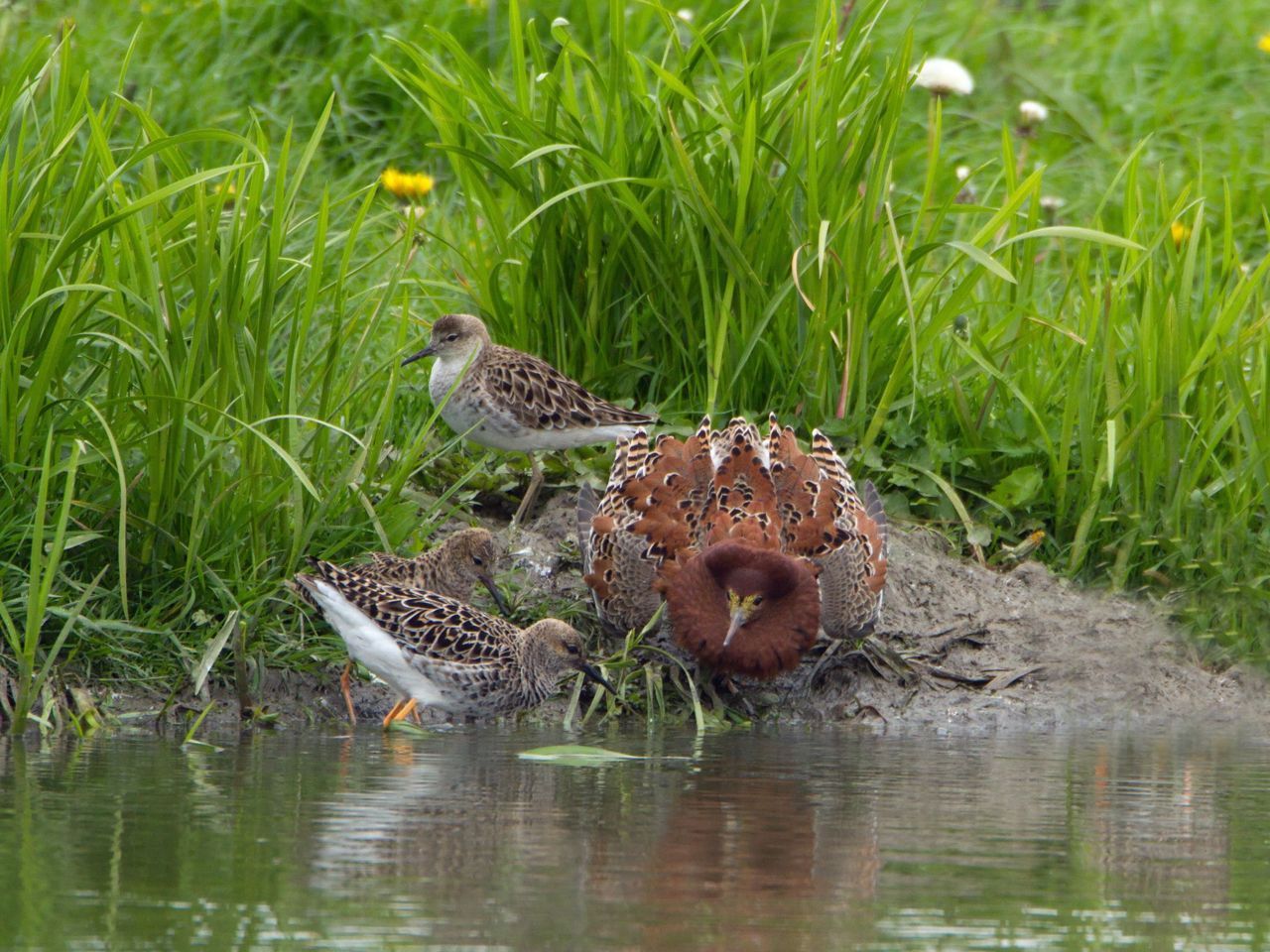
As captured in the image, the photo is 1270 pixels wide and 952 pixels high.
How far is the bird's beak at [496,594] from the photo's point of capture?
24.0ft

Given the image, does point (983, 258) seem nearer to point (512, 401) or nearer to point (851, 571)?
point (851, 571)

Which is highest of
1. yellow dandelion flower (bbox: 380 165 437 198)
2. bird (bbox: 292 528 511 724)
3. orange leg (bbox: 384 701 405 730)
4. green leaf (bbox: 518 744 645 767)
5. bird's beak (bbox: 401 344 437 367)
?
yellow dandelion flower (bbox: 380 165 437 198)

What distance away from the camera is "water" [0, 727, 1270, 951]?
3885 mm

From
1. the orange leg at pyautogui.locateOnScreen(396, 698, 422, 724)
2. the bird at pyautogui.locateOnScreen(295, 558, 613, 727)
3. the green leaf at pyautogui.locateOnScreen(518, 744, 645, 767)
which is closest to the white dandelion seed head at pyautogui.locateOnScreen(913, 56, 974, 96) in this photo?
the bird at pyautogui.locateOnScreen(295, 558, 613, 727)

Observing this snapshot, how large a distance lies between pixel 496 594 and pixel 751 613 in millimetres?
1050

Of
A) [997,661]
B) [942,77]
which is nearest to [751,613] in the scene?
[997,661]

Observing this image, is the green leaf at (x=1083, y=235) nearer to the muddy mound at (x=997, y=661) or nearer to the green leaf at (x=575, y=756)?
the muddy mound at (x=997, y=661)

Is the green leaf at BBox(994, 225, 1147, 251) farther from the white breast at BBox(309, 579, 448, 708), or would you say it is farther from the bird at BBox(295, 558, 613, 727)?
the white breast at BBox(309, 579, 448, 708)

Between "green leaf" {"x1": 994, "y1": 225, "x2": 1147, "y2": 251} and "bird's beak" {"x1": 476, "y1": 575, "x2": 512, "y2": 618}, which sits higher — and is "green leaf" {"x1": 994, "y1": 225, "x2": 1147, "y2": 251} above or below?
above

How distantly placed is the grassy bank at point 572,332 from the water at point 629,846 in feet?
2.84

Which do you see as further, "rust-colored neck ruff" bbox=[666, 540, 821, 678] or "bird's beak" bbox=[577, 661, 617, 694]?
"rust-colored neck ruff" bbox=[666, 540, 821, 678]

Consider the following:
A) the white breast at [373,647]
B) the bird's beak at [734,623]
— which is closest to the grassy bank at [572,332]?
the white breast at [373,647]

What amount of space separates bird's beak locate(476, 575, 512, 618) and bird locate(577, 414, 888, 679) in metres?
0.36

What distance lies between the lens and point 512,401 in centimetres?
774
